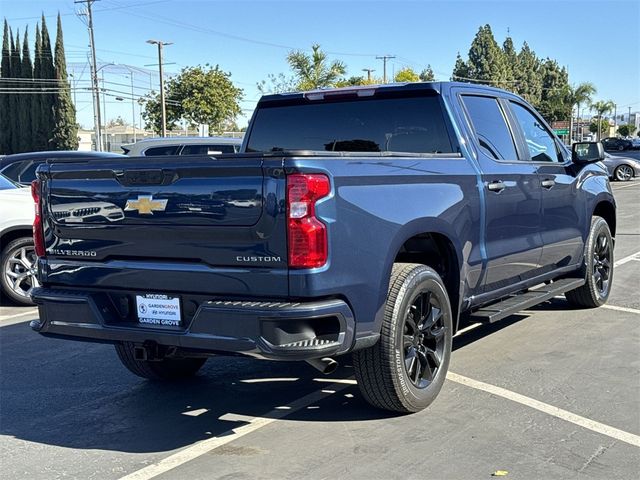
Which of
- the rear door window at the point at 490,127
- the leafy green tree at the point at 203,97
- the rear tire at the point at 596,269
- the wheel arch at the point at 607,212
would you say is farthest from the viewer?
the leafy green tree at the point at 203,97

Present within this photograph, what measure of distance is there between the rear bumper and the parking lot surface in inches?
24.1

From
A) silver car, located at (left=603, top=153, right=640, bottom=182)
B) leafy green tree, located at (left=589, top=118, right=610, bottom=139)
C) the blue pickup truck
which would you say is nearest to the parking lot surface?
the blue pickup truck

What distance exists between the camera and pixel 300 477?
12.1 ft

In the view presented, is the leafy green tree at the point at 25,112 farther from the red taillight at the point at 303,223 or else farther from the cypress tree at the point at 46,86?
the red taillight at the point at 303,223

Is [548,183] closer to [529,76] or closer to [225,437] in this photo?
[225,437]

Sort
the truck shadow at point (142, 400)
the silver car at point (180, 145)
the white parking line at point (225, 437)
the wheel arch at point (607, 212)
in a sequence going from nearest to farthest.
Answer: the white parking line at point (225, 437) < the truck shadow at point (142, 400) < the wheel arch at point (607, 212) < the silver car at point (180, 145)

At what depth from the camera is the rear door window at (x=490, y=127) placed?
5613mm

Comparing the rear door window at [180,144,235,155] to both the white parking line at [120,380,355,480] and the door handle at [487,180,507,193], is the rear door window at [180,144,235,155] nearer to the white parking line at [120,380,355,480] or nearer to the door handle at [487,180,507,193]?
the door handle at [487,180,507,193]

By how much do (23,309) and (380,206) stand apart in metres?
5.64

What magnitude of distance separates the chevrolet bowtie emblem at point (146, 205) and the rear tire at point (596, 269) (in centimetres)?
467

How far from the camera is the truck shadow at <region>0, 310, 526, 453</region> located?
4398mm

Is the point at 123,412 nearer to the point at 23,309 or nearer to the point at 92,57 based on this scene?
the point at 23,309

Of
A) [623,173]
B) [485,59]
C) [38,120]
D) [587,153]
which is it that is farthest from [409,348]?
[485,59]

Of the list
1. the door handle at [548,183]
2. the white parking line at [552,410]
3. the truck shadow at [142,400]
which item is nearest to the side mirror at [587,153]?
the door handle at [548,183]
